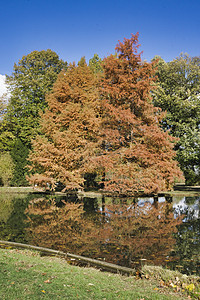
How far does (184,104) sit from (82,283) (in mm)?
22811

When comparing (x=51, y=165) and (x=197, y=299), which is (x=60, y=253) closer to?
(x=197, y=299)

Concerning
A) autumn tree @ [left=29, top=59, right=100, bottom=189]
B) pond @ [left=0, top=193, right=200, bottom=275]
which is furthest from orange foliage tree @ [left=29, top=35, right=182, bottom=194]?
pond @ [left=0, top=193, right=200, bottom=275]

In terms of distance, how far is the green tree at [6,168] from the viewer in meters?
27.7

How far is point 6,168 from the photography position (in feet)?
91.1

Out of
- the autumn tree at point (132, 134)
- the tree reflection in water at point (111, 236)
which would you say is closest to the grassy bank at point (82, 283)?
the tree reflection in water at point (111, 236)

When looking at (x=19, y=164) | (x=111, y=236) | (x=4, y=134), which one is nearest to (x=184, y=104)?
(x=19, y=164)

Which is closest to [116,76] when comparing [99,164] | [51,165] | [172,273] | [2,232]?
[99,164]

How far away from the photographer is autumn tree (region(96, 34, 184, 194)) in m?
17.0

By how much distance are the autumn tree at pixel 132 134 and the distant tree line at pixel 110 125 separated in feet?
0.23

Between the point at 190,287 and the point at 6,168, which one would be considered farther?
the point at 6,168

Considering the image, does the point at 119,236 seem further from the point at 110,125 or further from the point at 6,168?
the point at 6,168

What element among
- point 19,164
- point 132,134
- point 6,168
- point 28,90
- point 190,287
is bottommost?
point 190,287

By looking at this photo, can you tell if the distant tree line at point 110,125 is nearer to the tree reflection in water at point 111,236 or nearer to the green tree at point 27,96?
the green tree at point 27,96

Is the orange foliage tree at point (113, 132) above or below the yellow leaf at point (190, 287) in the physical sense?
above
